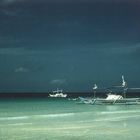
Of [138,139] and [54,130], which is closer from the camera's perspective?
[138,139]

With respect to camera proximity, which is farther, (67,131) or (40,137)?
(67,131)

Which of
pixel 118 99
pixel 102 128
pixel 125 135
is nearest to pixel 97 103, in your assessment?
pixel 118 99

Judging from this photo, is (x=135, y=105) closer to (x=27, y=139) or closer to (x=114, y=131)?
(x=114, y=131)

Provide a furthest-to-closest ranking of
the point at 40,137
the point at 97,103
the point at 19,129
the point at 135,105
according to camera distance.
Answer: the point at 97,103
the point at 135,105
the point at 19,129
the point at 40,137

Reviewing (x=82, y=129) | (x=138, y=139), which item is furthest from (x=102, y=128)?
(x=138, y=139)

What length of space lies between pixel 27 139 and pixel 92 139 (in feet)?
11.4

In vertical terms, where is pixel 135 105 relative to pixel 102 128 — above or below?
above

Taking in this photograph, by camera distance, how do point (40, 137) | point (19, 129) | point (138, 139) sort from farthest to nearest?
1. point (19, 129)
2. point (40, 137)
3. point (138, 139)

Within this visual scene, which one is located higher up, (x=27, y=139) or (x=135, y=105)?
(x=135, y=105)

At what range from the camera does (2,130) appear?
3053cm

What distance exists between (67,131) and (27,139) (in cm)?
423

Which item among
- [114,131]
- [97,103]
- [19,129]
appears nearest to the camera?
[114,131]

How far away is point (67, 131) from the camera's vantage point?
2920 cm

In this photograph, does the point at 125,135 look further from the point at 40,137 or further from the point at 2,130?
the point at 2,130
